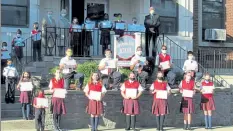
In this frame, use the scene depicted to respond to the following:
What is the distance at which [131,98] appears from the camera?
11.6 metres

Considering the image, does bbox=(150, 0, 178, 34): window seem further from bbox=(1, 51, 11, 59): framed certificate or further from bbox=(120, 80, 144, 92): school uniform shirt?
bbox=(120, 80, 144, 92): school uniform shirt

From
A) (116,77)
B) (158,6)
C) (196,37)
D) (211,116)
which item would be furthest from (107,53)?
(196,37)

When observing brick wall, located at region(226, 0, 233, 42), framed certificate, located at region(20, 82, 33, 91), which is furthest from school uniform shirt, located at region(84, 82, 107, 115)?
brick wall, located at region(226, 0, 233, 42)

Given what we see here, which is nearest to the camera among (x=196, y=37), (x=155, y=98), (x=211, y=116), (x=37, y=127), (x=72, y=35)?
(x=37, y=127)

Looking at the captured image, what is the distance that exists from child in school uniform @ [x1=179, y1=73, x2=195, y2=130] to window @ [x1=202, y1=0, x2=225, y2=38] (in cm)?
790

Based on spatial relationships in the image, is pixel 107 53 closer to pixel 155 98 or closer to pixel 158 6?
pixel 155 98

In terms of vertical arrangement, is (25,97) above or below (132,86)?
below

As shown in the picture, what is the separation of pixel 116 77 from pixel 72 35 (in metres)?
3.68

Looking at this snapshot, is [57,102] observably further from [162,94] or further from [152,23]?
[152,23]

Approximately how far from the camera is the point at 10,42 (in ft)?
50.9

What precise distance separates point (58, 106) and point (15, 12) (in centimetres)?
624

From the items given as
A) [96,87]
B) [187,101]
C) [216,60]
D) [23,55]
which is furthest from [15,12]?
[216,60]

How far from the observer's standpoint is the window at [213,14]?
65.2 ft

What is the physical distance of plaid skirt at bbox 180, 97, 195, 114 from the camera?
40.4ft
